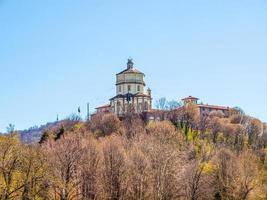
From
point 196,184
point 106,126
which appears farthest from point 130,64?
point 196,184

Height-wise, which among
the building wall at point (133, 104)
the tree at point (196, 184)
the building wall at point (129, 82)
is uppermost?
the building wall at point (129, 82)

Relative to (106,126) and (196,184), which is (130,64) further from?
(196,184)

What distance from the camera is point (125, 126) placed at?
74.2 metres

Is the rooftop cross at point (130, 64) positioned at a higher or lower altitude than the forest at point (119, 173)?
higher

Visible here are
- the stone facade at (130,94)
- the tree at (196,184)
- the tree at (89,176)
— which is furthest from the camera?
the stone facade at (130,94)

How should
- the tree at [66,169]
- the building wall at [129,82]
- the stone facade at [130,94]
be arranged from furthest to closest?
the building wall at [129,82] < the stone facade at [130,94] < the tree at [66,169]

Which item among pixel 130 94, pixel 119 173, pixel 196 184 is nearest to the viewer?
pixel 119 173

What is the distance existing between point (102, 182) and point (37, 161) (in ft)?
26.4

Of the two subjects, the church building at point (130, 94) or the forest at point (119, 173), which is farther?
the church building at point (130, 94)

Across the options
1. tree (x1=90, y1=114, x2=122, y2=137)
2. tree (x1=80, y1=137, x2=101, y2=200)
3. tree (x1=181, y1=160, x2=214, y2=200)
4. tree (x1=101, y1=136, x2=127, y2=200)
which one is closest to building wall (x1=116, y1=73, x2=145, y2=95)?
tree (x1=90, y1=114, x2=122, y2=137)

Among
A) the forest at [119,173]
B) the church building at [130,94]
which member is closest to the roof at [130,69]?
the church building at [130,94]

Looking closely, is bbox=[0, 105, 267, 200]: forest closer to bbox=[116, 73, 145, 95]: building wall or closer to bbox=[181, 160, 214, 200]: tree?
bbox=[181, 160, 214, 200]: tree

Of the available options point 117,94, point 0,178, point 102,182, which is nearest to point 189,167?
point 102,182

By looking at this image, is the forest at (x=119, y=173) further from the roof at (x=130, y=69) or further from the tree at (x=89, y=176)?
the roof at (x=130, y=69)
